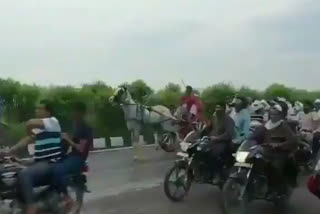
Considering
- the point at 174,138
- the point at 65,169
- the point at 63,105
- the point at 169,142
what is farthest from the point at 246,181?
the point at 63,105

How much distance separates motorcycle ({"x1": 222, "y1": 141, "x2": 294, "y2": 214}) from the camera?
9.05 m

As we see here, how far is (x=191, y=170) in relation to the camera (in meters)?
10.8

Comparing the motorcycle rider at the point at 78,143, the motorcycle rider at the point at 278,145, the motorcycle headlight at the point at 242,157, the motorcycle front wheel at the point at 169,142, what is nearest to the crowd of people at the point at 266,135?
the motorcycle rider at the point at 278,145

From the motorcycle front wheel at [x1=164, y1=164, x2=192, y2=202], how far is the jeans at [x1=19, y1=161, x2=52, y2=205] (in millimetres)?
3329

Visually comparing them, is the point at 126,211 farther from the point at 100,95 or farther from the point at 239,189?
the point at 100,95

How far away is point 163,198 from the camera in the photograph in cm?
1122

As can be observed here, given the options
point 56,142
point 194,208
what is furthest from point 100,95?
point 56,142

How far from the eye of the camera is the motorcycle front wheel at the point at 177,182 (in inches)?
424

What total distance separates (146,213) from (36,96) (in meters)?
12.6

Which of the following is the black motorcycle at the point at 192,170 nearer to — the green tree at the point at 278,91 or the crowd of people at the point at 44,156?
the crowd of people at the point at 44,156

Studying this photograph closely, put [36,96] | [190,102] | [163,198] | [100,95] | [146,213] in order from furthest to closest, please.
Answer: [100,95], [36,96], [190,102], [163,198], [146,213]

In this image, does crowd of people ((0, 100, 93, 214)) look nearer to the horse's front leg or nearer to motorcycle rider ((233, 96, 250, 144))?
motorcycle rider ((233, 96, 250, 144))

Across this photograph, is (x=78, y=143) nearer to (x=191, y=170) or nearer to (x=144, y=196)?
(x=191, y=170)

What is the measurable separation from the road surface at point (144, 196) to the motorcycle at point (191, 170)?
0.22 m
